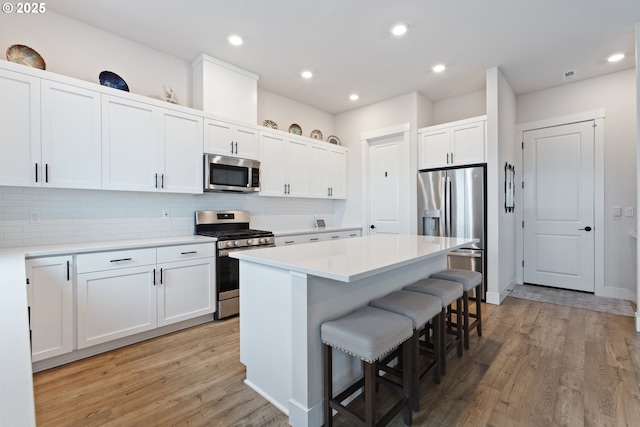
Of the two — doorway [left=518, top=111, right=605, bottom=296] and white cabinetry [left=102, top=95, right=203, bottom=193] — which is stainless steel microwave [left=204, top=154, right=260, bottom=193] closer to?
white cabinetry [left=102, top=95, right=203, bottom=193]

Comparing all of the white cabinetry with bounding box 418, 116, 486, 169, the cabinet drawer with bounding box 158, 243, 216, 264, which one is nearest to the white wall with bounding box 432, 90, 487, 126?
the white cabinetry with bounding box 418, 116, 486, 169

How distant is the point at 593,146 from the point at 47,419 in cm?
608

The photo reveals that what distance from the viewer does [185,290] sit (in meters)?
3.00

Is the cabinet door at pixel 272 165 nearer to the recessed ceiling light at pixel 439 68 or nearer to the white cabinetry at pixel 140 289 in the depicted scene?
the white cabinetry at pixel 140 289

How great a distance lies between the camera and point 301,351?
5.37ft

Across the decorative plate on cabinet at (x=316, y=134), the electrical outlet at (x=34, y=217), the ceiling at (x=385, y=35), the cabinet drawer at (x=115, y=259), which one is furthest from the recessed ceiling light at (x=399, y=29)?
the electrical outlet at (x=34, y=217)

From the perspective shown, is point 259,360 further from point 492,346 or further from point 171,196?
point 171,196

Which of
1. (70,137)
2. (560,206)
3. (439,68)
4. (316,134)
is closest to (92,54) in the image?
(70,137)

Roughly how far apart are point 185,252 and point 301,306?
6.08 ft

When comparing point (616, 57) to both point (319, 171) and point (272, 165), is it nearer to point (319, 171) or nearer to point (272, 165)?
point (319, 171)

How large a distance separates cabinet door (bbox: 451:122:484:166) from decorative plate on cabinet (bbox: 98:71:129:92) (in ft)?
13.1

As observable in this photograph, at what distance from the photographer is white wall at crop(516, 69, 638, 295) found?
3812 mm

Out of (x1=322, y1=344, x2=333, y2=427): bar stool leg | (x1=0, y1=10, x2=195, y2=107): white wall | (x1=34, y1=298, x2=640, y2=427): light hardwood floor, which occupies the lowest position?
(x1=34, y1=298, x2=640, y2=427): light hardwood floor

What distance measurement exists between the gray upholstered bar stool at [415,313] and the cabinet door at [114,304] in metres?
2.05
